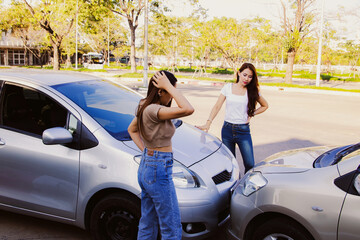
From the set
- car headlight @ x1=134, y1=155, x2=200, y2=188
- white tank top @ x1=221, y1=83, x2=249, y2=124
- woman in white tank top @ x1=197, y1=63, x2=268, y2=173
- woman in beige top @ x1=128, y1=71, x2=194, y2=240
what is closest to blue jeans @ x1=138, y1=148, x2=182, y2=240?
woman in beige top @ x1=128, y1=71, x2=194, y2=240

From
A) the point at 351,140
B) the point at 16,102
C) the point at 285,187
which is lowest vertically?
the point at 351,140

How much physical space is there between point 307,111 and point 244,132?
9.19 m

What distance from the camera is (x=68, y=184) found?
→ 3.09 metres

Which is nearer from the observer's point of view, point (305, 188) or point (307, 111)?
point (305, 188)

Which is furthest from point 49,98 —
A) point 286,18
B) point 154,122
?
point 286,18

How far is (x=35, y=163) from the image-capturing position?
3189mm

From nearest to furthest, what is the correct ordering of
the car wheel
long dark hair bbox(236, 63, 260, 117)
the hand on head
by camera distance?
the hand on head < the car wheel < long dark hair bbox(236, 63, 260, 117)

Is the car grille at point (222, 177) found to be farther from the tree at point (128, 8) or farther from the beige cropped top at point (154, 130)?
the tree at point (128, 8)

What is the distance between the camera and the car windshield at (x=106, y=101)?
340 centimetres

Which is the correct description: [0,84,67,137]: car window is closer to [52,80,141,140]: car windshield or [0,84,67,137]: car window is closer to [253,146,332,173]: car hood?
[52,80,141,140]: car windshield

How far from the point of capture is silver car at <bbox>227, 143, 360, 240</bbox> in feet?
7.54

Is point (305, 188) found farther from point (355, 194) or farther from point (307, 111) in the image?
point (307, 111)

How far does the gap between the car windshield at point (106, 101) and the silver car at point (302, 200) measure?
128 centimetres

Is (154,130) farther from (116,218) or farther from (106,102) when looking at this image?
(106,102)
